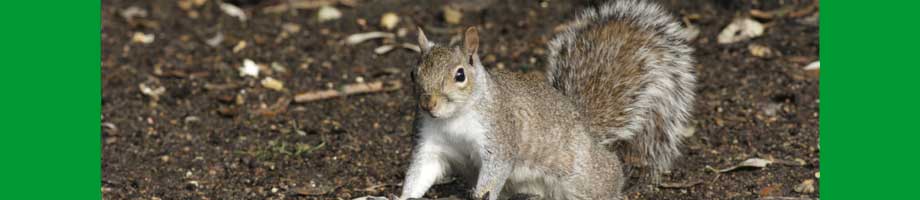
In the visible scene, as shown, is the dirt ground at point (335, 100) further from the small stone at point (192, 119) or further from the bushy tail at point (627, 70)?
the bushy tail at point (627, 70)

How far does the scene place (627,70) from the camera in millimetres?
3902

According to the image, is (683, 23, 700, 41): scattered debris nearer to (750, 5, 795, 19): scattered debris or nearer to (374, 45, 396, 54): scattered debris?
(750, 5, 795, 19): scattered debris

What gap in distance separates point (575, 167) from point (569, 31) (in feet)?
2.02

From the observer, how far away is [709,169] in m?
4.23

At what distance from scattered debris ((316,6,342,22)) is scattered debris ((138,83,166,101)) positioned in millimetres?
1060

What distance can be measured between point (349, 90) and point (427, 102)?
2.16m

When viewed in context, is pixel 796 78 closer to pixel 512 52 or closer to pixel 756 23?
pixel 756 23

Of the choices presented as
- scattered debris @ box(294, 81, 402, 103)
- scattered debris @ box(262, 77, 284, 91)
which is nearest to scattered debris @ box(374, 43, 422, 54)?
scattered debris @ box(294, 81, 402, 103)

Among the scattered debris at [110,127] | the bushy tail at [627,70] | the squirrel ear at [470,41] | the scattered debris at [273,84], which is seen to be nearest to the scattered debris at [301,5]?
Answer: the scattered debris at [273,84]

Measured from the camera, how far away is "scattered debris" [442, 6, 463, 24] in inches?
233

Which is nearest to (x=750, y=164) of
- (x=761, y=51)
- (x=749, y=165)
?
(x=749, y=165)

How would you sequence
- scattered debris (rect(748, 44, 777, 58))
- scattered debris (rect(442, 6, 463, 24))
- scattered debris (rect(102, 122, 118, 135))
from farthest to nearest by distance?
scattered debris (rect(442, 6, 463, 24))
scattered debris (rect(748, 44, 777, 58))
scattered debris (rect(102, 122, 118, 135))

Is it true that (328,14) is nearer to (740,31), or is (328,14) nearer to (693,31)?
(693,31)

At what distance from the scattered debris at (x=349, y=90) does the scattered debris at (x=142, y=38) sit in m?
1.29
